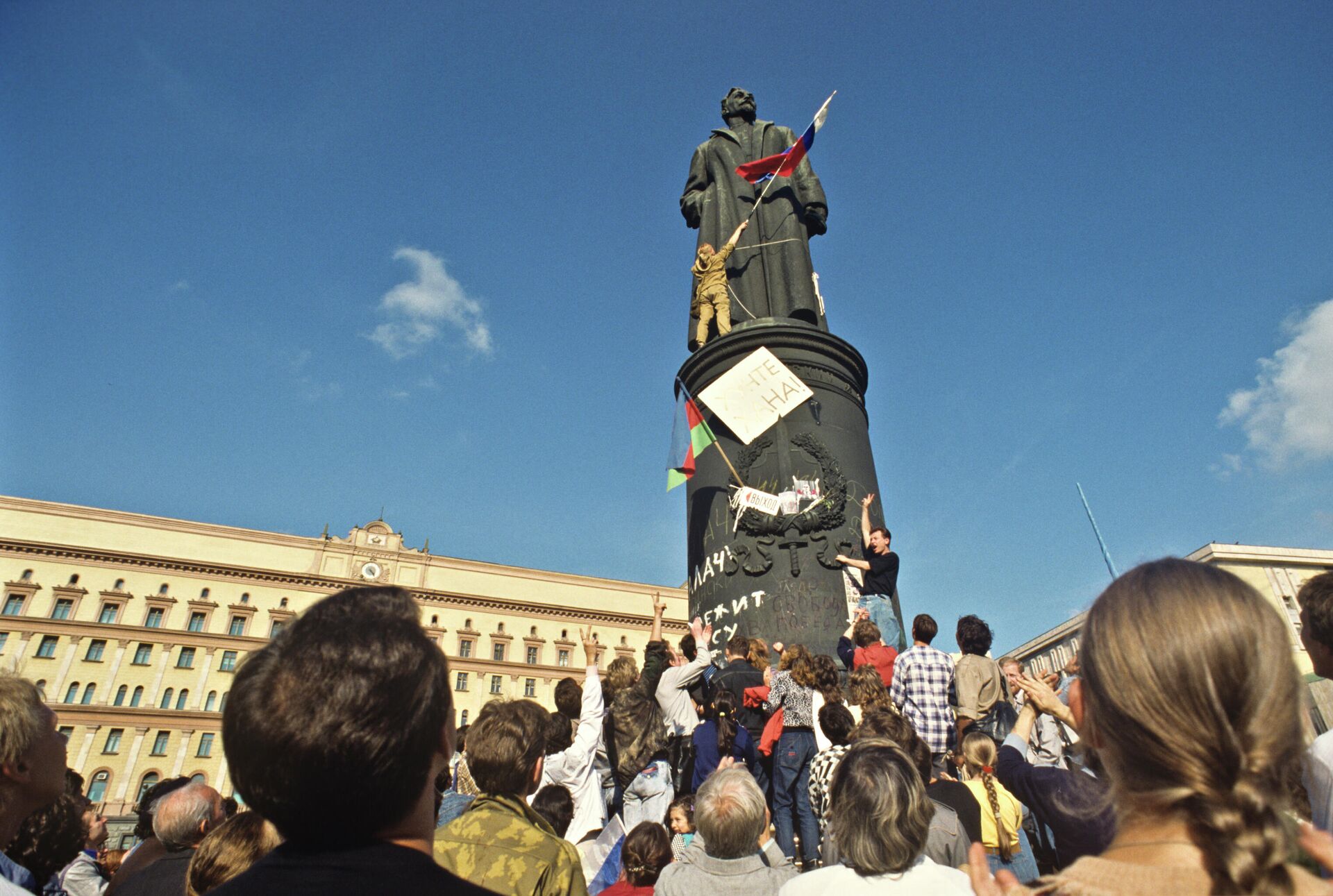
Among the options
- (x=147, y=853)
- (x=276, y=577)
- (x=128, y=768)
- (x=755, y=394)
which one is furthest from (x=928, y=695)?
(x=276, y=577)

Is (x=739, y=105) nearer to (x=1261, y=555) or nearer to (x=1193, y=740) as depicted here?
(x=1193, y=740)

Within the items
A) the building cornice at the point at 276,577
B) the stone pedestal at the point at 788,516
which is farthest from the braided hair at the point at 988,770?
the building cornice at the point at 276,577

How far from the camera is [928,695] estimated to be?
15.5ft

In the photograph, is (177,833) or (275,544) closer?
(177,833)

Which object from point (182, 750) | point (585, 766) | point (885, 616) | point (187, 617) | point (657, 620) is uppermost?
point (187, 617)

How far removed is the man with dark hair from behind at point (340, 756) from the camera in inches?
49.6

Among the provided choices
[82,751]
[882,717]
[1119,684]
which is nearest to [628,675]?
[882,717]

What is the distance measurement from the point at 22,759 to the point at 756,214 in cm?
1030

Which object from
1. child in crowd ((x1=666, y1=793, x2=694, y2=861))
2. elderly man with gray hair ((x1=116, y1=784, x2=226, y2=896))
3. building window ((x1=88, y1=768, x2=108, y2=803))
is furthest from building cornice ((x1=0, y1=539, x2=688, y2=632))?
elderly man with gray hair ((x1=116, y1=784, x2=226, y2=896))

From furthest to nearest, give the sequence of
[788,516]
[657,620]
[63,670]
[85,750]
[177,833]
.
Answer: [63,670] < [85,750] < [788,516] < [657,620] < [177,833]

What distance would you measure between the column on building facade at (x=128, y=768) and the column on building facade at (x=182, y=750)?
5.91ft

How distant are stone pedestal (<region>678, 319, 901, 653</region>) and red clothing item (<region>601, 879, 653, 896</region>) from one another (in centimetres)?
429

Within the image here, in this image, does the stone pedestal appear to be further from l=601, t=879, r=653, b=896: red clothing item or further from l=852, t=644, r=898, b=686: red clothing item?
l=601, t=879, r=653, b=896: red clothing item

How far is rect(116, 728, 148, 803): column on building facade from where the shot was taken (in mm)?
41344
